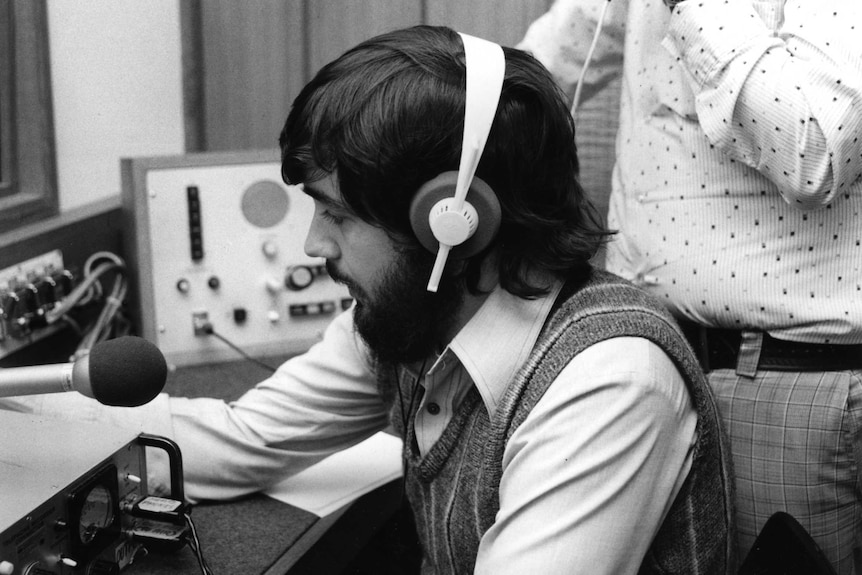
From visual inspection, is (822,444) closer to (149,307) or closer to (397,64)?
(397,64)

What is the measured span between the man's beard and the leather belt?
1.37ft

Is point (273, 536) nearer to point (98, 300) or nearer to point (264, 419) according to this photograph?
point (264, 419)

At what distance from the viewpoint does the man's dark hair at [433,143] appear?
2.76 ft

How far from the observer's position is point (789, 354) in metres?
1.11

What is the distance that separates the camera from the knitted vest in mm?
826

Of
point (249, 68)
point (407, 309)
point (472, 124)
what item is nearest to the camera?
point (472, 124)

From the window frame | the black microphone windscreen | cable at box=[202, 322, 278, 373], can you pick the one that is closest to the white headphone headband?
the black microphone windscreen

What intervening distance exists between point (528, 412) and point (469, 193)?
0.21 metres

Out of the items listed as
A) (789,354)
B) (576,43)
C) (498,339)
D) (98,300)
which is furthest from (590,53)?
(98,300)

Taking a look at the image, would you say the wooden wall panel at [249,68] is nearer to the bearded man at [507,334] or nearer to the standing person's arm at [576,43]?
the standing person's arm at [576,43]

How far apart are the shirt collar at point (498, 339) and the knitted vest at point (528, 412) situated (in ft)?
0.05

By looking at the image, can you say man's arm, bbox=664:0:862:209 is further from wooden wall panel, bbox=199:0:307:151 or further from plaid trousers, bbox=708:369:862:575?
wooden wall panel, bbox=199:0:307:151

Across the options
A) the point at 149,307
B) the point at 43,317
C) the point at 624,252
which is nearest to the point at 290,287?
the point at 149,307

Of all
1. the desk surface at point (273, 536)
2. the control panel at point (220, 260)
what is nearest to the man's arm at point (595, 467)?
the desk surface at point (273, 536)
